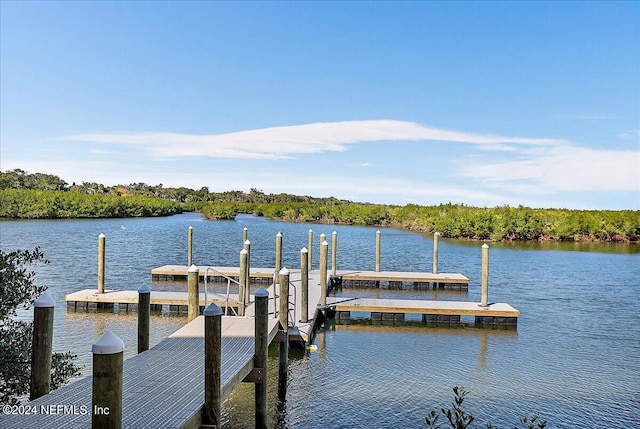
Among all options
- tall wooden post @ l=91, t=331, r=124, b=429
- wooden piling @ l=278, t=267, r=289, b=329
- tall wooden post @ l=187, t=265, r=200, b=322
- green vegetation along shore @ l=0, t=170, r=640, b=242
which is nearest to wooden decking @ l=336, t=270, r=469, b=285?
wooden piling @ l=278, t=267, r=289, b=329

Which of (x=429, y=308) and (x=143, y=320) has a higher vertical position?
(x=143, y=320)

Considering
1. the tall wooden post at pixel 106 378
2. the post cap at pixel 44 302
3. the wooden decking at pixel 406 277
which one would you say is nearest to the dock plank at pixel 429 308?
the wooden decking at pixel 406 277

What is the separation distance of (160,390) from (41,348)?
1208 millimetres

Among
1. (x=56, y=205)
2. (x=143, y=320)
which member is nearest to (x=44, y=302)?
(x=143, y=320)

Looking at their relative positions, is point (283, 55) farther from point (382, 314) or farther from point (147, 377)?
point (147, 377)

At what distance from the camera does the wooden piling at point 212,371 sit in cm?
526

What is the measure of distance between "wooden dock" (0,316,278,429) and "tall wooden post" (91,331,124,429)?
0.85 meters

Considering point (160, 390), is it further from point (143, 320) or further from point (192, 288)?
point (192, 288)

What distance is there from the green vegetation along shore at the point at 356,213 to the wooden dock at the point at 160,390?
4077cm

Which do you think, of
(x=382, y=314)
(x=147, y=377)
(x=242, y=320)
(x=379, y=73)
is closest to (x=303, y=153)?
(x=379, y=73)

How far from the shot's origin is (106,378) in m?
3.67

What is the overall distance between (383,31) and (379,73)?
2191mm

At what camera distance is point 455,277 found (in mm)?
Result: 20094

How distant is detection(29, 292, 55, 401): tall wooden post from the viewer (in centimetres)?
→ 531
